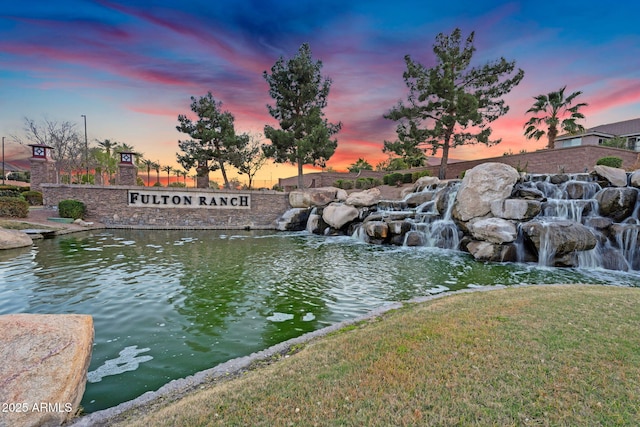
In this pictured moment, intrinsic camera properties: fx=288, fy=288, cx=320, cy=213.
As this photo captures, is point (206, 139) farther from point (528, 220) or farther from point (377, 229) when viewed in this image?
point (528, 220)

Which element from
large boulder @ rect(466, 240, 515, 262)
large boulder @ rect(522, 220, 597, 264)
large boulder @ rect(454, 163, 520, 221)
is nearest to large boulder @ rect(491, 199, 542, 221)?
large boulder @ rect(454, 163, 520, 221)

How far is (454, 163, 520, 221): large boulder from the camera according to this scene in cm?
1358

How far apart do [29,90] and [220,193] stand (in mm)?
12516

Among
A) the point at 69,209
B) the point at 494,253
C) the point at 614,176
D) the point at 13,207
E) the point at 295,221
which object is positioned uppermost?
the point at 614,176

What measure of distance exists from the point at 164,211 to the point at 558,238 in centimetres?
2392

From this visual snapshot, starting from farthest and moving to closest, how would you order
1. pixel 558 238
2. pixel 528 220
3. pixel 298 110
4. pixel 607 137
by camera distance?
pixel 607 137 < pixel 298 110 < pixel 528 220 < pixel 558 238

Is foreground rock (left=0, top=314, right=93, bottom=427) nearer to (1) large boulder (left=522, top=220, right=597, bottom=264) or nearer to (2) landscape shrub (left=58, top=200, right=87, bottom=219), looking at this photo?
(1) large boulder (left=522, top=220, right=597, bottom=264)

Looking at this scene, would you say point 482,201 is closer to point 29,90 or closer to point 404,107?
point 404,107

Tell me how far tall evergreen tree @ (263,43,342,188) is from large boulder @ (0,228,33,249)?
18.1m

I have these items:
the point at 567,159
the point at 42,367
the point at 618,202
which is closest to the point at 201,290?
the point at 42,367

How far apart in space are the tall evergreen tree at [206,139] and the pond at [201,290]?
1528 centimetres

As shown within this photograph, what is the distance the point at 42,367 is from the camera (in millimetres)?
→ 2844

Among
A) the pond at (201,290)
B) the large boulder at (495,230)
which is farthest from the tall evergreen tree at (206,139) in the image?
the large boulder at (495,230)

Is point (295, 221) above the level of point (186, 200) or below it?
below
